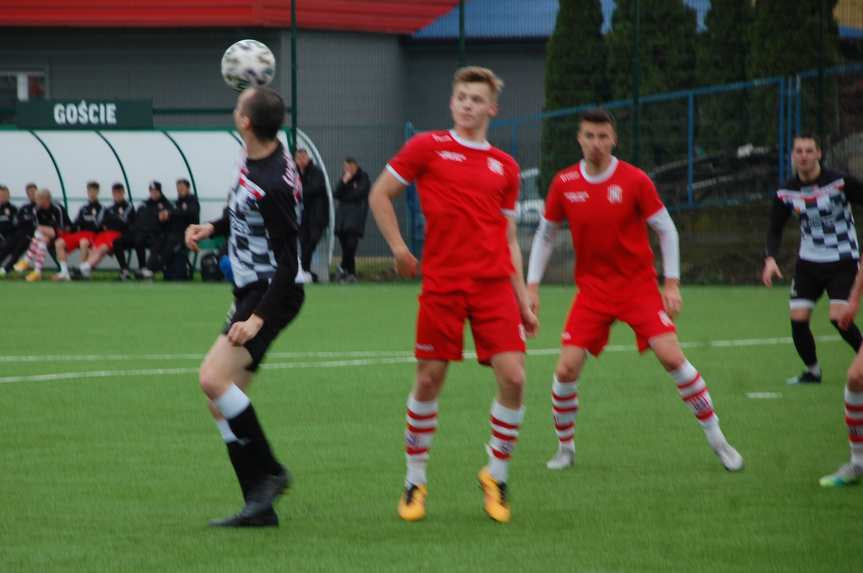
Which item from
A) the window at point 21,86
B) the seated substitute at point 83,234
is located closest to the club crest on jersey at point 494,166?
the seated substitute at point 83,234

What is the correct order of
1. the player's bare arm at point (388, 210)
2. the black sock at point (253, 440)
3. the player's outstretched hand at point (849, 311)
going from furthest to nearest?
the player's outstretched hand at point (849, 311), the player's bare arm at point (388, 210), the black sock at point (253, 440)

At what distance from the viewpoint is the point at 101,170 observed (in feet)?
87.5

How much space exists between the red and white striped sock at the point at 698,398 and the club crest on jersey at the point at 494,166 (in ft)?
5.95

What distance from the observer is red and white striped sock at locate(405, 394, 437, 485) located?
22.5ft

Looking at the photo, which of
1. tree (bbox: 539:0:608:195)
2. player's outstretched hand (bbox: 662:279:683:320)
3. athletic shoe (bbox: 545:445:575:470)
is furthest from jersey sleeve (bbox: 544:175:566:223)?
tree (bbox: 539:0:608:195)

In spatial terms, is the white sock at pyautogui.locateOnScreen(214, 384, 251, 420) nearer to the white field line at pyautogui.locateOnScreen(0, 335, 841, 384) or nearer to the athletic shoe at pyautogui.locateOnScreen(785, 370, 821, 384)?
the white field line at pyautogui.locateOnScreen(0, 335, 841, 384)

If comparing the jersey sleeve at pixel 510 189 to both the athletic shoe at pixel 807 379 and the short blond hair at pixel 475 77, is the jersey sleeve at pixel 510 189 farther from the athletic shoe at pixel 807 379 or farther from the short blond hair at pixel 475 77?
the athletic shoe at pixel 807 379

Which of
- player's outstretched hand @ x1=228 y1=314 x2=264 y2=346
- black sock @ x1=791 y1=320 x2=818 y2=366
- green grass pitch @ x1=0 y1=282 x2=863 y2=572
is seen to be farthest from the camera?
black sock @ x1=791 y1=320 x2=818 y2=366

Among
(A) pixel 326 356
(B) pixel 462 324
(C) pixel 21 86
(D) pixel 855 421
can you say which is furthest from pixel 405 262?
(C) pixel 21 86

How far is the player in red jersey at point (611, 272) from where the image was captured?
8117 millimetres

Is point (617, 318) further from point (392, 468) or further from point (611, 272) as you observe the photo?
point (392, 468)

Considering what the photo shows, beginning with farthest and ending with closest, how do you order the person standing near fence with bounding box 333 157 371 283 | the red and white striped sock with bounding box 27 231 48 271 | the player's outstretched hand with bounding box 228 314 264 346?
the red and white striped sock with bounding box 27 231 48 271 → the person standing near fence with bounding box 333 157 371 283 → the player's outstretched hand with bounding box 228 314 264 346

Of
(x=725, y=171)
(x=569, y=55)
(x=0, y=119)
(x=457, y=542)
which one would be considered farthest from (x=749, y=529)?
(x=0, y=119)

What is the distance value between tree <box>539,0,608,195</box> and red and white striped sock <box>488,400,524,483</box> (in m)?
18.7
